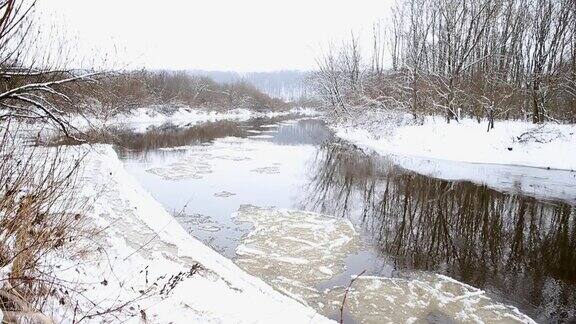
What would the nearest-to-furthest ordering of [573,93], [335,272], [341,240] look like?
[335,272] < [341,240] < [573,93]

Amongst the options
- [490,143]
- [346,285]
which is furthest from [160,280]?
[490,143]

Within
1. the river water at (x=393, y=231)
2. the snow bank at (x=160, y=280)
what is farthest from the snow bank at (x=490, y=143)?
the snow bank at (x=160, y=280)

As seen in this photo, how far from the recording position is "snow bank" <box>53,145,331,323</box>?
9.64 ft

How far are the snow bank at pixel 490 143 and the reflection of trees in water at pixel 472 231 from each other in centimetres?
572

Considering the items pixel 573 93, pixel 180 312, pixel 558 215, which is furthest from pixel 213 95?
pixel 180 312

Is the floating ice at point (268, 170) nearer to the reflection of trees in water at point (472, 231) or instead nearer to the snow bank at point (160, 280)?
the reflection of trees in water at point (472, 231)

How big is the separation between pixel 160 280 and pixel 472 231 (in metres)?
7.16

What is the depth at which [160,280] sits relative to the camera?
4.03m

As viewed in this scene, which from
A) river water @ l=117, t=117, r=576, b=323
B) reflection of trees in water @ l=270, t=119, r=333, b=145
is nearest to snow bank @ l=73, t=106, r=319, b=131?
reflection of trees in water @ l=270, t=119, r=333, b=145

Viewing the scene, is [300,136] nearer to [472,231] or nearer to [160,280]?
[472,231]

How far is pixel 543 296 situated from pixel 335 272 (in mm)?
3178

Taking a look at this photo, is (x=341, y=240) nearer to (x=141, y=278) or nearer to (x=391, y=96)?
(x=141, y=278)

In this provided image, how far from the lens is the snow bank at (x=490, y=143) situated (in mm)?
16408

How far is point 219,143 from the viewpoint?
23281 mm
